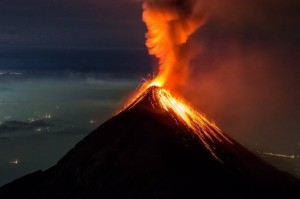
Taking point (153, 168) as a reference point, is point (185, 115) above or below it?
above

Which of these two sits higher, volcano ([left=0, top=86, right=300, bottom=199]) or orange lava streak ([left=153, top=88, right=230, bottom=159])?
orange lava streak ([left=153, top=88, right=230, bottom=159])

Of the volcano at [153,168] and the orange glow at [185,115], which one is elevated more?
the orange glow at [185,115]


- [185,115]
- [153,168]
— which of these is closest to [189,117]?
[185,115]

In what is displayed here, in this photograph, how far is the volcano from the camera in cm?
5772

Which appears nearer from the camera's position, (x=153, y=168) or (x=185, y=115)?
(x=153, y=168)

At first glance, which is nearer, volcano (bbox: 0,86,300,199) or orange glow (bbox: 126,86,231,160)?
volcano (bbox: 0,86,300,199)

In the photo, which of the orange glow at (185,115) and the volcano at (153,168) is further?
the orange glow at (185,115)

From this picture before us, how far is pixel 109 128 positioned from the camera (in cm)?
7375

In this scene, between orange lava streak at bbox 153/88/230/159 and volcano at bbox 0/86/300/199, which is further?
orange lava streak at bbox 153/88/230/159

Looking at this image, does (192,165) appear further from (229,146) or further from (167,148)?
(229,146)

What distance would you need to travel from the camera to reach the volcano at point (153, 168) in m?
57.7

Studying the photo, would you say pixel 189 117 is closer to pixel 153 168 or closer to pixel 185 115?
A: pixel 185 115

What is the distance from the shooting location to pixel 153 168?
59.9 meters

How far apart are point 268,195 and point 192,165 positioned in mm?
8831
